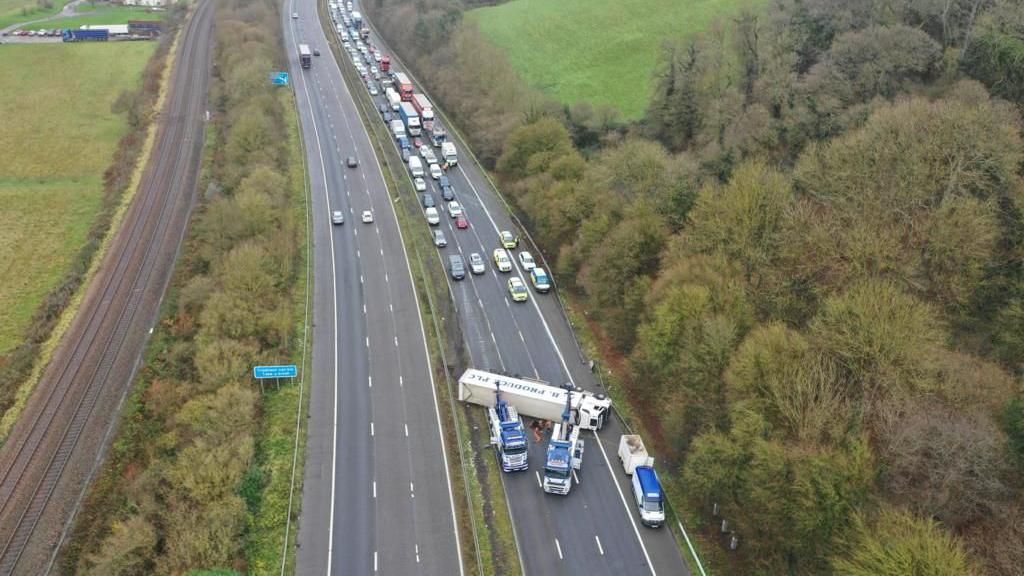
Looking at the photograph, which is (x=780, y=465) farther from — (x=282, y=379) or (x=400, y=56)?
(x=400, y=56)

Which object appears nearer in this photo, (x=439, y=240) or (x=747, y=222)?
(x=747, y=222)

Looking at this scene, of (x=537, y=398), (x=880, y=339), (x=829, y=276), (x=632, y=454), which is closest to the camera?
(x=880, y=339)

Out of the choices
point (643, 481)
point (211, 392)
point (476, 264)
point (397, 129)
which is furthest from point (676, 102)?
point (211, 392)

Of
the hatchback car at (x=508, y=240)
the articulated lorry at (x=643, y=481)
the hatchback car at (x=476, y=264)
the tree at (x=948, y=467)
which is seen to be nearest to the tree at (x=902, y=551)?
the tree at (x=948, y=467)

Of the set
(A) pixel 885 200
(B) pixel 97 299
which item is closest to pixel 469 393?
(A) pixel 885 200

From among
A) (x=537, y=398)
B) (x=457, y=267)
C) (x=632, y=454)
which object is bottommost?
(x=457, y=267)

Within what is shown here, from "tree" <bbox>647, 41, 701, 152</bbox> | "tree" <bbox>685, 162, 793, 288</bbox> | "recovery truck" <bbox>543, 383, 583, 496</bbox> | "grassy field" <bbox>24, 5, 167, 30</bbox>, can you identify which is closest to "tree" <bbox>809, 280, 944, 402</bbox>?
"tree" <bbox>685, 162, 793, 288</bbox>

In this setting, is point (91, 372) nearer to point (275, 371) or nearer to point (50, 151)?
point (275, 371)

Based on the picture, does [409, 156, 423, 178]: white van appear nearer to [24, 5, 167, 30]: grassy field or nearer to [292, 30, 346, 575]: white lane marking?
[292, 30, 346, 575]: white lane marking
